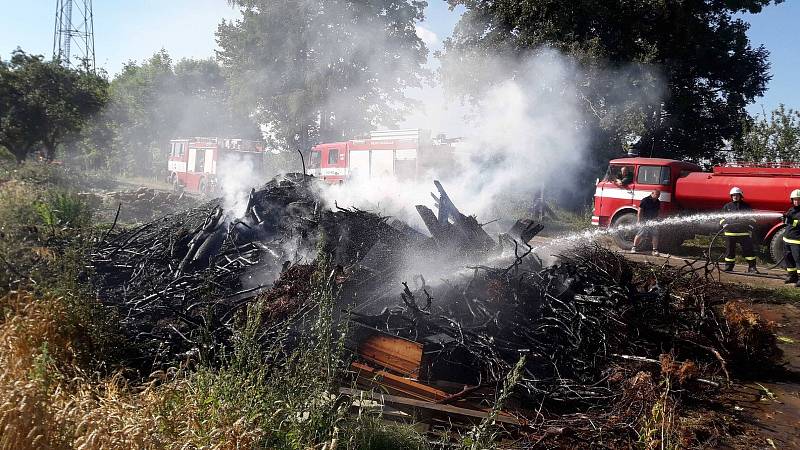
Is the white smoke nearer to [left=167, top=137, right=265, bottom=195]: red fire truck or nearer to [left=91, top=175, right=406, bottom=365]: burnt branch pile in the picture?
[left=91, top=175, right=406, bottom=365]: burnt branch pile

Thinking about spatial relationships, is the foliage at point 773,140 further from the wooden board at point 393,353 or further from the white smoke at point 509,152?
the wooden board at point 393,353

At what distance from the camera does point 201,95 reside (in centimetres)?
4750

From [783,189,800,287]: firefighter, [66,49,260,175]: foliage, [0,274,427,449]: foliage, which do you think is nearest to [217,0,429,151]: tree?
[66,49,260,175]: foliage

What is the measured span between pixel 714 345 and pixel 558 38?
1404 centimetres

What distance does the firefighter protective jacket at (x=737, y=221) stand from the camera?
1037cm

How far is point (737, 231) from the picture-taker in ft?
33.9

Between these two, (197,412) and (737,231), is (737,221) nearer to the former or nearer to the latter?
(737,231)

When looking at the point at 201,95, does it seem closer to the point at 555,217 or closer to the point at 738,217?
the point at 555,217

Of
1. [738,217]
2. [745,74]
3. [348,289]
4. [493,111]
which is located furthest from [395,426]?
[745,74]

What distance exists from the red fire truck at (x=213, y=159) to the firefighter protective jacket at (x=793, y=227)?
21.6m

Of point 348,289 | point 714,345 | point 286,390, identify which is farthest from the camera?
point 348,289

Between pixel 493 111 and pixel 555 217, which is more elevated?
pixel 493 111

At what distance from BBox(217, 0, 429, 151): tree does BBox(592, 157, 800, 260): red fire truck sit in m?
13.7

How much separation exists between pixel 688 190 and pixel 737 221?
196 cm
